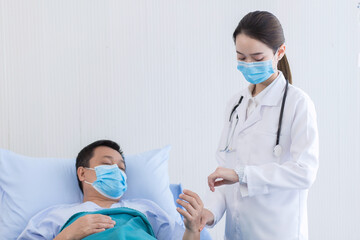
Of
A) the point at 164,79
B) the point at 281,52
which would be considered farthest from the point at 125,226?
the point at 164,79

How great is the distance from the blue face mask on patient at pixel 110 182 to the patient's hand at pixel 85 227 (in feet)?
0.93

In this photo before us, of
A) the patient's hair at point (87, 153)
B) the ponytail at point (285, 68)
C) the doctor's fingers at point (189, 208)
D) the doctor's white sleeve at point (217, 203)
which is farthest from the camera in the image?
the patient's hair at point (87, 153)

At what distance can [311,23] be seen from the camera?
2.63 meters

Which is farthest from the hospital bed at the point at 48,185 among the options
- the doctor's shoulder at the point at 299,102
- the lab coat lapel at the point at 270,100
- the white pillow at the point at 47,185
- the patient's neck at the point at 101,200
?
the doctor's shoulder at the point at 299,102

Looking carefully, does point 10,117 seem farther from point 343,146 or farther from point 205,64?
point 343,146

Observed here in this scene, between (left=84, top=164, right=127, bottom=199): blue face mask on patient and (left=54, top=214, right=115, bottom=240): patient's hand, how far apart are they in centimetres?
28

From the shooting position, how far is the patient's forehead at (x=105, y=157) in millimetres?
1971

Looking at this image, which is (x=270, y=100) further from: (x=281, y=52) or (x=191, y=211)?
(x=191, y=211)

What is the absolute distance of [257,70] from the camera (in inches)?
62.4

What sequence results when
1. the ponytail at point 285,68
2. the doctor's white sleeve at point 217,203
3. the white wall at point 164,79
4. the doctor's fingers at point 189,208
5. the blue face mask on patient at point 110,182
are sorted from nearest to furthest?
the doctor's fingers at point 189,208 → the doctor's white sleeve at point 217,203 → the ponytail at point 285,68 → the blue face mask on patient at point 110,182 → the white wall at point 164,79

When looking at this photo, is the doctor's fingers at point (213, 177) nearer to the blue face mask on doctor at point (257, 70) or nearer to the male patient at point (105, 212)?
the male patient at point (105, 212)

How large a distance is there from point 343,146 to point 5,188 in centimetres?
199

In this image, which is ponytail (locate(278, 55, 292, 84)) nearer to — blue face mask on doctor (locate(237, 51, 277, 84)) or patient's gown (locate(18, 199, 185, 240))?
A: blue face mask on doctor (locate(237, 51, 277, 84))

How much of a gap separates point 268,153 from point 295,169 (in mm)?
139
